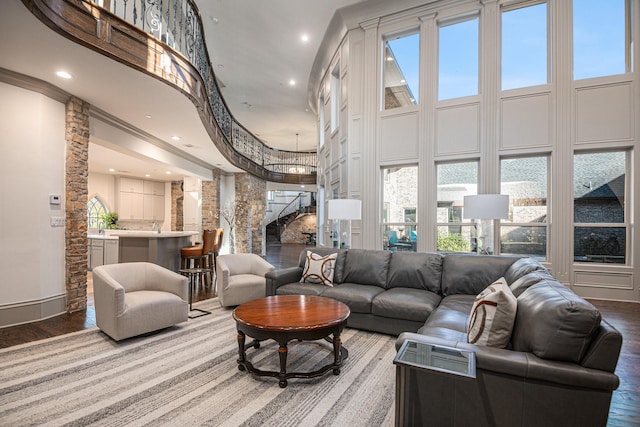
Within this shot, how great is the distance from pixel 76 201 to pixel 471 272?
5151 mm

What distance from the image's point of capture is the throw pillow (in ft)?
5.65

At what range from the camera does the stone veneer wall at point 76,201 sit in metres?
4.20

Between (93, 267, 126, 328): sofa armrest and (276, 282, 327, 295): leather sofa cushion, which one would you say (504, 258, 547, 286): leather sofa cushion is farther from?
(93, 267, 126, 328): sofa armrest

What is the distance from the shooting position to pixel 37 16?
257 cm

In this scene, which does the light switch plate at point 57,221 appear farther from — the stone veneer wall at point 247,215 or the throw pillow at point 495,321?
the stone veneer wall at point 247,215

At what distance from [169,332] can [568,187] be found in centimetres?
558

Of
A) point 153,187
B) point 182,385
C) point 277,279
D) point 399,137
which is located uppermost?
point 399,137

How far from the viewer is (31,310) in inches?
148

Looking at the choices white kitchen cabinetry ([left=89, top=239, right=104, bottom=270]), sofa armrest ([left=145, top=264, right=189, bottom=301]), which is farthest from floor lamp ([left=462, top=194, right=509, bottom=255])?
white kitchen cabinetry ([left=89, top=239, right=104, bottom=270])

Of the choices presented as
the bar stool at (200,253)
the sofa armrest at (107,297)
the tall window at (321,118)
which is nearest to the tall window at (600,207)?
the tall window at (321,118)

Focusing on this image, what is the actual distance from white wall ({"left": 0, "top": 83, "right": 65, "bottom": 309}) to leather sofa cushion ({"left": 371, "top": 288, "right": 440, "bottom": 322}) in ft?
13.4

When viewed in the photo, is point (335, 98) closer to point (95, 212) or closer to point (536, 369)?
point (536, 369)

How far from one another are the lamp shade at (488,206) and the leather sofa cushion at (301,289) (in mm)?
2000

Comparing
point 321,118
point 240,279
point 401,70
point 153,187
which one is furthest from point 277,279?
point 153,187
